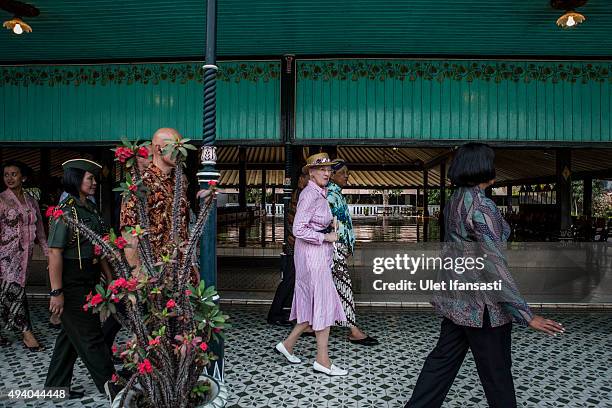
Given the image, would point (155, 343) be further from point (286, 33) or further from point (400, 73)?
point (400, 73)

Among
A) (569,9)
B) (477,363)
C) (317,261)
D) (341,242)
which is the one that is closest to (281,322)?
(341,242)

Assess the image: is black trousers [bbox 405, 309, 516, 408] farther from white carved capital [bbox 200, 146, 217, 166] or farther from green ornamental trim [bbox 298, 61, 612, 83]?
green ornamental trim [bbox 298, 61, 612, 83]

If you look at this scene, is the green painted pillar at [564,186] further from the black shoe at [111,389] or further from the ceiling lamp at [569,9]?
the black shoe at [111,389]

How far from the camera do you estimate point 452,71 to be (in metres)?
5.14

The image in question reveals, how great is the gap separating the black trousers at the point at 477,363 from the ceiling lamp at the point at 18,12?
168 inches

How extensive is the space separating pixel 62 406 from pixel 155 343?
58.5 inches

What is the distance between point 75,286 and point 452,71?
4.43 m

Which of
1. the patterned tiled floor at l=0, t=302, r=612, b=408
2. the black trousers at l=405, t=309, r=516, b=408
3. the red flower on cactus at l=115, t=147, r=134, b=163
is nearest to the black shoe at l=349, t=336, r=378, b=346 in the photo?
the patterned tiled floor at l=0, t=302, r=612, b=408

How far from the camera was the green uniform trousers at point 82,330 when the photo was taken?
2775 mm

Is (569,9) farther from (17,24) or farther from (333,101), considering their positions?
(17,24)

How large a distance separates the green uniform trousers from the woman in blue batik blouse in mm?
1931

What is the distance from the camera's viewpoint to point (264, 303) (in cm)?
564

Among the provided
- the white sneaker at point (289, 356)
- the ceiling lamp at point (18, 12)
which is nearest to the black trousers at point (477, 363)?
the white sneaker at point (289, 356)

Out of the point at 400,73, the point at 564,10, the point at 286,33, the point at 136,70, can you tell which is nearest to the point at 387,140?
the point at 400,73
